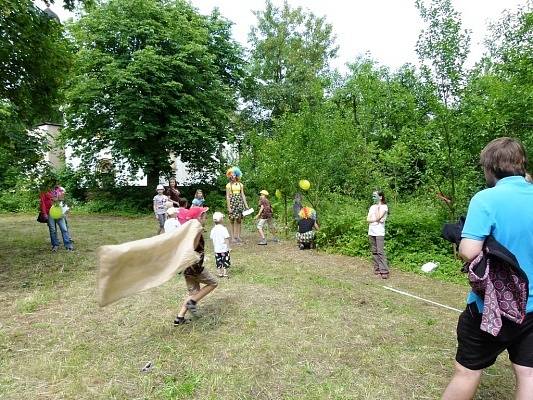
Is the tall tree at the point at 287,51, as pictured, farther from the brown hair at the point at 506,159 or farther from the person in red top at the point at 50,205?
the brown hair at the point at 506,159

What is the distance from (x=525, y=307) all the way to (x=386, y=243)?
8075 millimetres

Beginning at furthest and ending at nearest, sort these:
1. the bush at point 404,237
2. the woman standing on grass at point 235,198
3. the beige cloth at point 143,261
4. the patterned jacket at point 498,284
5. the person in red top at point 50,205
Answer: the woman standing on grass at point 235,198 < the person in red top at point 50,205 < the bush at point 404,237 < the beige cloth at point 143,261 < the patterned jacket at point 498,284

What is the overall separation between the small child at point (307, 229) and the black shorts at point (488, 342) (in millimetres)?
8642

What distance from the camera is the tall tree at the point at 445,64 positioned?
888cm

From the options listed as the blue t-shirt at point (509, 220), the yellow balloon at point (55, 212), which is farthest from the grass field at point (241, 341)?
the yellow balloon at point (55, 212)

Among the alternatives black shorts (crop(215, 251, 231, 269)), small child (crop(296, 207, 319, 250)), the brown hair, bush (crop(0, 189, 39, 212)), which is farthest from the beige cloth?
bush (crop(0, 189, 39, 212))

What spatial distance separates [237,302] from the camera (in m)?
6.27

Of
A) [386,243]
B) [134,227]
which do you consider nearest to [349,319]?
[386,243]

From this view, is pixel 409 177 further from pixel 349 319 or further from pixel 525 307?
pixel 525 307

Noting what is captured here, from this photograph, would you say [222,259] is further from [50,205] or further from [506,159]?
[506,159]

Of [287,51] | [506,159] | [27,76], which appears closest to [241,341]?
[506,159]

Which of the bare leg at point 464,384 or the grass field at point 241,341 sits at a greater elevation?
the bare leg at point 464,384

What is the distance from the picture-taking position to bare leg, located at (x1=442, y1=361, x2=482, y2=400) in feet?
8.25

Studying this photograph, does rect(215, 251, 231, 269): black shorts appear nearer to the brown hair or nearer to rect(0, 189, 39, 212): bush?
the brown hair
